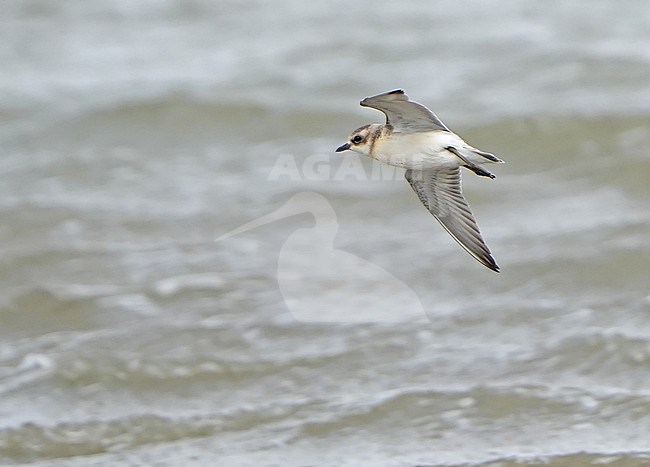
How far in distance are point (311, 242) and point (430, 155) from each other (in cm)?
387

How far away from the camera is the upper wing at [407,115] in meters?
4.22

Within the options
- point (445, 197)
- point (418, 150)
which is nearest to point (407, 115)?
point (418, 150)

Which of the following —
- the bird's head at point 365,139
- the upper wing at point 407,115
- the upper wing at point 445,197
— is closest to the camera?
Answer: the upper wing at point 407,115

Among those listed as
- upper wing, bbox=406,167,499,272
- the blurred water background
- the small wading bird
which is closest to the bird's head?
the small wading bird

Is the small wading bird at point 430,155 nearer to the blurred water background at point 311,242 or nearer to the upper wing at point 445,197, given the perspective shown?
the upper wing at point 445,197

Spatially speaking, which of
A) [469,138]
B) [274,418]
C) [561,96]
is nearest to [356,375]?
[274,418]

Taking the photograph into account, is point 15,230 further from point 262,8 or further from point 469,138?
point 262,8

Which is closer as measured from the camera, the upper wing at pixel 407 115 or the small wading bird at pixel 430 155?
the upper wing at pixel 407 115

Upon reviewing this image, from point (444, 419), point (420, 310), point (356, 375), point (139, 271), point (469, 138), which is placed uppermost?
point (469, 138)

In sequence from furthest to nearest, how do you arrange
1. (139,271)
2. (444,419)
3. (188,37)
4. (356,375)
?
(188,37) → (139,271) → (356,375) → (444,419)

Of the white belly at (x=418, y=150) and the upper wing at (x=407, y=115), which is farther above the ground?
the upper wing at (x=407, y=115)

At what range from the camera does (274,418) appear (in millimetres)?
5891

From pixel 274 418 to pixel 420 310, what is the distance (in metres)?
1.47

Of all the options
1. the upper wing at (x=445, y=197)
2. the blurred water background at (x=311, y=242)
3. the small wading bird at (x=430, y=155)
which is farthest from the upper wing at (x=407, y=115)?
the blurred water background at (x=311, y=242)
